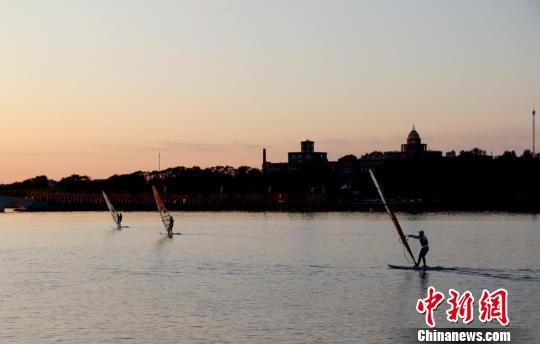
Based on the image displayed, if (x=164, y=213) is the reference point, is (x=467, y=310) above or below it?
below

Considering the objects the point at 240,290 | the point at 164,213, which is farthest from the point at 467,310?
the point at 164,213

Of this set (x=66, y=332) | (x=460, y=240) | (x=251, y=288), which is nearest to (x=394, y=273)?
(x=251, y=288)

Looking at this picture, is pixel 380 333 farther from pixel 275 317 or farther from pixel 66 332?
pixel 66 332

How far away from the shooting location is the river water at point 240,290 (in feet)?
148

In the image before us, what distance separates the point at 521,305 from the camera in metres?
51.6

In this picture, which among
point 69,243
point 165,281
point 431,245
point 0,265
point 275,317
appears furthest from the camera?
point 69,243

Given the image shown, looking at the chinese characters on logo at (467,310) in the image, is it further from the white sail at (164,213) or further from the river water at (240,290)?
the white sail at (164,213)

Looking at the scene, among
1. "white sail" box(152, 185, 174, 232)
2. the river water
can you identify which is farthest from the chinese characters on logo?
"white sail" box(152, 185, 174, 232)

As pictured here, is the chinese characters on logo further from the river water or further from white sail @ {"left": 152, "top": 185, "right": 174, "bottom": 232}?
white sail @ {"left": 152, "top": 185, "right": 174, "bottom": 232}

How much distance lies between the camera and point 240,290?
6062 cm

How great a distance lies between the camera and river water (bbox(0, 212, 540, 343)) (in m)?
45.2

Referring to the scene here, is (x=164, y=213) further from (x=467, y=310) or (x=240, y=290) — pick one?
(x=467, y=310)

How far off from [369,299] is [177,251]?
46.7 m

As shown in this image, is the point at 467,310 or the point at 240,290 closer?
the point at 467,310
